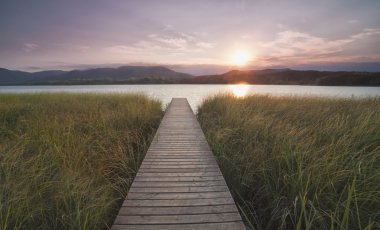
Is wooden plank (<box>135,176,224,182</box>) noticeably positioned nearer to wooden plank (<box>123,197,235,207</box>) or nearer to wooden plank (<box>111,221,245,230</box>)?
wooden plank (<box>123,197,235,207</box>)

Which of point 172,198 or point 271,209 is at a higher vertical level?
point 172,198

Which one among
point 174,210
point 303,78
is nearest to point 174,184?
point 174,210

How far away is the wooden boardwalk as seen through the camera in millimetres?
1992

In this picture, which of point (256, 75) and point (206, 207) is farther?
point (256, 75)

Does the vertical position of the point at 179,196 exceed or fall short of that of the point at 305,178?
it falls short

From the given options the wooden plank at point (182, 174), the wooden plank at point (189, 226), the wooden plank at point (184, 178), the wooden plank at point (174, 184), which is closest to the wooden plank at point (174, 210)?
the wooden plank at point (189, 226)

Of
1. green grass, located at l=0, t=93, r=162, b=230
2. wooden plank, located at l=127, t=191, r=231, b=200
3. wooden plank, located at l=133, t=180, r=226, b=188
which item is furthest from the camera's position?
→ wooden plank, located at l=133, t=180, r=226, b=188

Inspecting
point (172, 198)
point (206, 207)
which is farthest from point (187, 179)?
point (206, 207)

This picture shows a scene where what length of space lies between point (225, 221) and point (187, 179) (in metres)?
0.97

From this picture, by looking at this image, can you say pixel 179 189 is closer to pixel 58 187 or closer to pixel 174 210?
pixel 174 210

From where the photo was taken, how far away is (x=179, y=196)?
245 cm

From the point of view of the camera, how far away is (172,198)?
241 centimetres

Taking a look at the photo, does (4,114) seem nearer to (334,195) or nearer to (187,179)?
(187,179)

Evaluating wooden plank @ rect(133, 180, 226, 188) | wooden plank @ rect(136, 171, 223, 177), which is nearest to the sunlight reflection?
wooden plank @ rect(136, 171, 223, 177)
